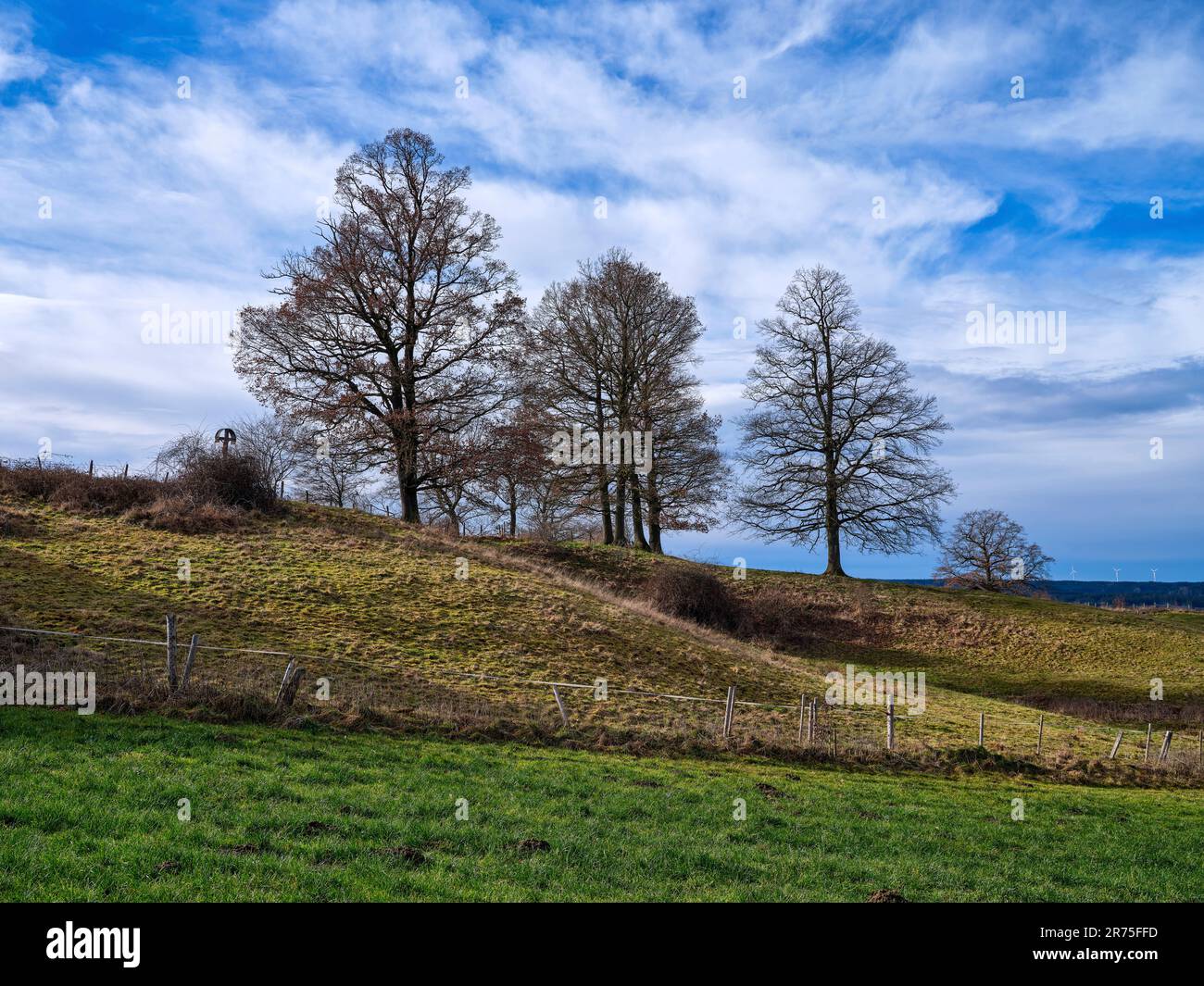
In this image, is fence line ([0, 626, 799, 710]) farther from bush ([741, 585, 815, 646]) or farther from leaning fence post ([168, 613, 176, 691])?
bush ([741, 585, 815, 646])

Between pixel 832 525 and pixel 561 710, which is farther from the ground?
pixel 832 525

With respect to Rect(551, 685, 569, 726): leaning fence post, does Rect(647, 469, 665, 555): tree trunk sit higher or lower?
higher

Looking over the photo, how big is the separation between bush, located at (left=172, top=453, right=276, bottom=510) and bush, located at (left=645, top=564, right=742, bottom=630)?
17.5 m

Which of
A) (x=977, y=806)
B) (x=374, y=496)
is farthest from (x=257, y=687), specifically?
(x=374, y=496)

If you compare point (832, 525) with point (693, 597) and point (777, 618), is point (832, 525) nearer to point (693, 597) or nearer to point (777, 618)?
point (777, 618)

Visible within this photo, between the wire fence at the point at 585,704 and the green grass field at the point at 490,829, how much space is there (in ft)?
6.54

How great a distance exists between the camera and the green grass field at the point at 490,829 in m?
7.16

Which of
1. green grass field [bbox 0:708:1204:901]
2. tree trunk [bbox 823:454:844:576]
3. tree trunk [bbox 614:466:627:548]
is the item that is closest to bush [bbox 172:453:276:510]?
tree trunk [bbox 614:466:627:548]

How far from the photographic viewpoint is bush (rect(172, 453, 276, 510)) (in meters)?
32.6

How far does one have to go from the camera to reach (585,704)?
18.5m

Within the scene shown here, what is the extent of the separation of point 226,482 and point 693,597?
68.1ft

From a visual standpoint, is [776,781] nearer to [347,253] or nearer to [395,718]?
[395,718]

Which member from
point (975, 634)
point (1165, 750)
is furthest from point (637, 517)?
point (1165, 750)

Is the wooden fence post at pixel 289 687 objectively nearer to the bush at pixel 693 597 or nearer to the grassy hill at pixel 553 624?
the grassy hill at pixel 553 624
